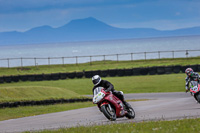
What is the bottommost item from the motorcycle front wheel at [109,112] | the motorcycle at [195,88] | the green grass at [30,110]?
the green grass at [30,110]

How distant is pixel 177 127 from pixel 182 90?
60.9 feet

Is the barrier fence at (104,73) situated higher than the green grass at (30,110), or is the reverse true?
the barrier fence at (104,73)

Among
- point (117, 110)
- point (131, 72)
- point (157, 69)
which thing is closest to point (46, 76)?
point (131, 72)

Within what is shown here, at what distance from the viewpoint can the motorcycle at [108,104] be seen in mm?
11992

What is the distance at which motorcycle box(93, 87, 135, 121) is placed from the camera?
1199cm

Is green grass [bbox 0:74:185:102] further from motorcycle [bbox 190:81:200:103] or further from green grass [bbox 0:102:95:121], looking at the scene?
motorcycle [bbox 190:81:200:103]

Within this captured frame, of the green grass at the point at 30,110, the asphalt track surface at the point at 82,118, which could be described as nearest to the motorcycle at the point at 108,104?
the asphalt track surface at the point at 82,118

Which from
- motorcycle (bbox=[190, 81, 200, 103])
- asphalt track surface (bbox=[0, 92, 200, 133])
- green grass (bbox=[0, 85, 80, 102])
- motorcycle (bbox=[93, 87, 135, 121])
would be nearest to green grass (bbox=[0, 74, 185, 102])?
green grass (bbox=[0, 85, 80, 102])

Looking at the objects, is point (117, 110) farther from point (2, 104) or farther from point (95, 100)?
point (2, 104)

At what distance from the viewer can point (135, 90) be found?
29.8 meters

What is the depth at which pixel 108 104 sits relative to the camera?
476 inches

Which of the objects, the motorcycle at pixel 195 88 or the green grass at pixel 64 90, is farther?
the green grass at pixel 64 90

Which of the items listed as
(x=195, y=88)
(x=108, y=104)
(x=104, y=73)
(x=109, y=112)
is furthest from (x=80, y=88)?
(x=108, y=104)

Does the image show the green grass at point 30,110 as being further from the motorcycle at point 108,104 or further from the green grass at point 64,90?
the motorcycle at point 108,104
